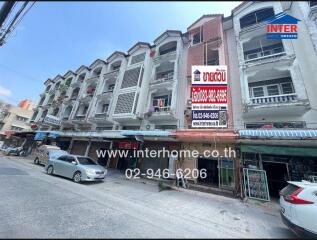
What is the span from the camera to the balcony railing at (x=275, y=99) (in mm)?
9719

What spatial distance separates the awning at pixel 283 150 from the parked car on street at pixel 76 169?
905 centimetres

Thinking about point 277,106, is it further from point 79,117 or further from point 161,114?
point 79,117

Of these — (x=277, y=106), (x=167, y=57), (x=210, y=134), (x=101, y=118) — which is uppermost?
(x=167, y=57)

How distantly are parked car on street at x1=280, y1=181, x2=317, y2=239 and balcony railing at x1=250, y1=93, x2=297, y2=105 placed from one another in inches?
273

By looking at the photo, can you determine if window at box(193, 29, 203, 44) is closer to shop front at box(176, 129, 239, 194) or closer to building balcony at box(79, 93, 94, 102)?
shop front at box(176, 129, 239, 194)

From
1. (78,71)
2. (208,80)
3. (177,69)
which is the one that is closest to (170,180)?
(208,80)

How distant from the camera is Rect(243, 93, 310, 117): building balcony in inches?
369

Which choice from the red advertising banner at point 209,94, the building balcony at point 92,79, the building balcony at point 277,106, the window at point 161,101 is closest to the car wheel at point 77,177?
the window at point 161,101

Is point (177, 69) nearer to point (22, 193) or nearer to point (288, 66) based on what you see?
point (288, 66)

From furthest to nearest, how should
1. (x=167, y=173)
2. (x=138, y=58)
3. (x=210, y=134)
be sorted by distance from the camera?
1. (x=138, y=58)
2. (x=167, y=173)
3. (x=210, y=134)

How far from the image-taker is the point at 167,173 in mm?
12672

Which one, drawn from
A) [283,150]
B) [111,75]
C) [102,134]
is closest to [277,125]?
[283,150]

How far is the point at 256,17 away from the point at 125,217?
17.5m

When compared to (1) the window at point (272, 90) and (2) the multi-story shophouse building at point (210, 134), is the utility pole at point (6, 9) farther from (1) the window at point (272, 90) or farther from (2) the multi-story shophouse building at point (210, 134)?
(1) the window at point (272, 90)
